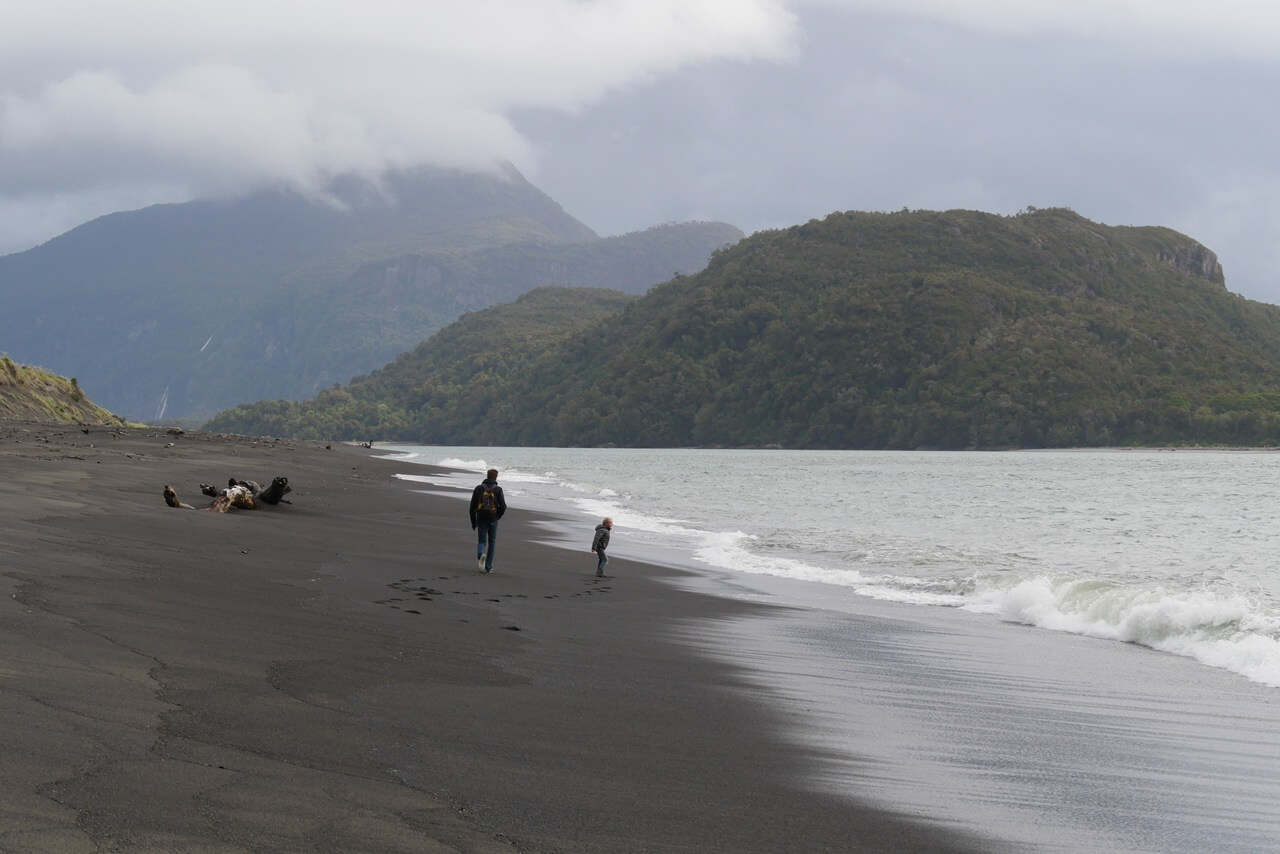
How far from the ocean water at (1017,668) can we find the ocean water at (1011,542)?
68 millimetres

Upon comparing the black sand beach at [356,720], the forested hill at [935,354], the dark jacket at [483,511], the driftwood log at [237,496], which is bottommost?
the black sand beach at [356,720]

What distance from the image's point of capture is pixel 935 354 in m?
160

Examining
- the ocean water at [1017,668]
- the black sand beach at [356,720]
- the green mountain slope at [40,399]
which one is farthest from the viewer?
the green mountain slope at [40,399]

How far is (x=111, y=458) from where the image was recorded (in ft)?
101

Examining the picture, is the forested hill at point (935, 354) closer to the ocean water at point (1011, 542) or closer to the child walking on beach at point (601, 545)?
the ocean water at point (1011, 542)

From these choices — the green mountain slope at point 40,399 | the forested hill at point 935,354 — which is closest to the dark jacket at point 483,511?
the green mountain slope at point 40,399

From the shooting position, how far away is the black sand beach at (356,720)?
505 centimetres

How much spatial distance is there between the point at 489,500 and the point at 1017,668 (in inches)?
331

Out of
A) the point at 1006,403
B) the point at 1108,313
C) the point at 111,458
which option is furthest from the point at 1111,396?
the point at 111,458

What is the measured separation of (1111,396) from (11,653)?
15530cm

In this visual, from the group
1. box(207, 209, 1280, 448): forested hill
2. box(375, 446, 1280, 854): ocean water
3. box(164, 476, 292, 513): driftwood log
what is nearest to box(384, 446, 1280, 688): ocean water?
box(375, 446, 1280, 854): ocean water

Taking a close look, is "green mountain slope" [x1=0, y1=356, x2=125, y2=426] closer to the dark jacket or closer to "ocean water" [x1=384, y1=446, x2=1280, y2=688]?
"ocean water" [x1=384, y1=446, x2=1280, y2=688]

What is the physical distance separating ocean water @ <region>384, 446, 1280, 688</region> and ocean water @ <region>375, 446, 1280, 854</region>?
68mm

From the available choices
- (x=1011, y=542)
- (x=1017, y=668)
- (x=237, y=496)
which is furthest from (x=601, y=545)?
(x=1011, y=542)
